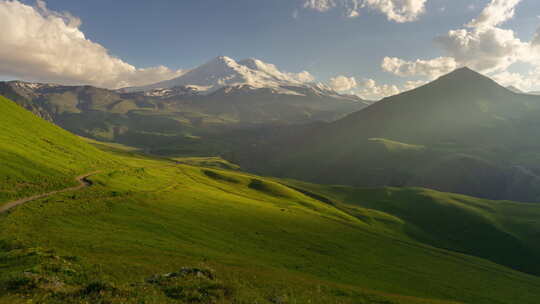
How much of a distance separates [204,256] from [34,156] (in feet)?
188

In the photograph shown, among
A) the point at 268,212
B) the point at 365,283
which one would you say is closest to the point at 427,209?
the point at 268,212

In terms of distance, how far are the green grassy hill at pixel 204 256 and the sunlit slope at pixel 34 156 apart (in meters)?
1.73

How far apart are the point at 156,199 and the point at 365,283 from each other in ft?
160

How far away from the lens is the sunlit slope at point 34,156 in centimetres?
5065

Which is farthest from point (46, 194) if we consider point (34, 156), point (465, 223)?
point (465, 223)

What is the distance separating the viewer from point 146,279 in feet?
71.3

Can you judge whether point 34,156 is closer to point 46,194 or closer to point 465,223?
point 46,194

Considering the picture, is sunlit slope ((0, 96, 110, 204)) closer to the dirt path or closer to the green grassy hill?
the dirt path

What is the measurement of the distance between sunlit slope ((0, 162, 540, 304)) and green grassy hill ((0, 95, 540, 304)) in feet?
0.77

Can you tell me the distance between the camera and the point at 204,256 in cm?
3559

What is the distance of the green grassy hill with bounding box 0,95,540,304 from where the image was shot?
1973cm

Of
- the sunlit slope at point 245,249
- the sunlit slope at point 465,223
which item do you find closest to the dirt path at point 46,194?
the sunlit slope at point 245,249

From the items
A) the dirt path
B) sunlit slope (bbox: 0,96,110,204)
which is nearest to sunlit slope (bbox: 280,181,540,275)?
the dirt path

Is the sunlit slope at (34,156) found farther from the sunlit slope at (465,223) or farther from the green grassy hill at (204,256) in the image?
the sunlit slope at (465,223)
